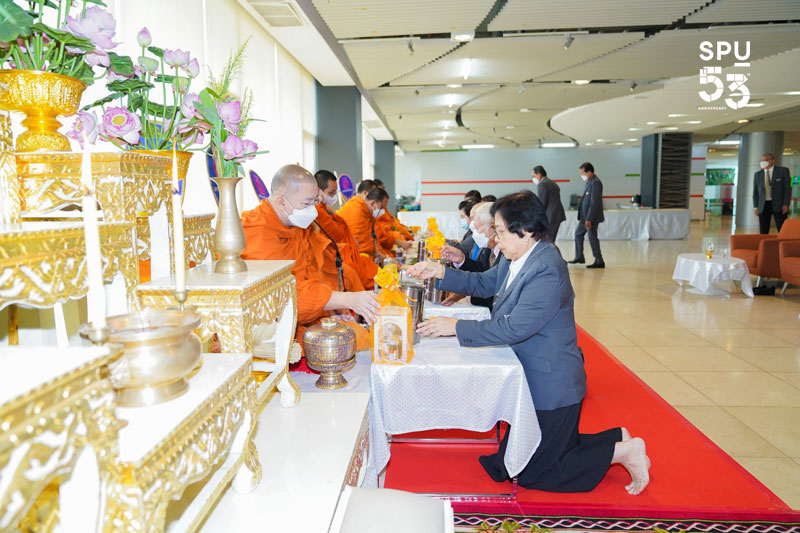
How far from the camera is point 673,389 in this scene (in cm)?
355

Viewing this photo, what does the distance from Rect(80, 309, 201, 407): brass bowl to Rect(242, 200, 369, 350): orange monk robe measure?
131 cm

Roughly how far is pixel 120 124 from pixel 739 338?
5.16 metres

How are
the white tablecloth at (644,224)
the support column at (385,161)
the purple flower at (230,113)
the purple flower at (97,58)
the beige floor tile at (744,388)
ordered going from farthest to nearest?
the support column at (385,161) → the white tablecloth at (644,224) → the beige floor tile at (744,388) → the purple flower at (230,113) → the purple flower at (97,58)

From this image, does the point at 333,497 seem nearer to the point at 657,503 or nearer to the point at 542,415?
the point at 542,415

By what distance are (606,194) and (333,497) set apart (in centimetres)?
2322

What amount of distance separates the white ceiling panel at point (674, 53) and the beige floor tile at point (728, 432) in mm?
5061

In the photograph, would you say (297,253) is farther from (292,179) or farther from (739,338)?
(739,338)

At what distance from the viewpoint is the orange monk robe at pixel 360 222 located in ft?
18.6

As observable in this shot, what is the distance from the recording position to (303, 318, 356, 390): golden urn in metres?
1.95

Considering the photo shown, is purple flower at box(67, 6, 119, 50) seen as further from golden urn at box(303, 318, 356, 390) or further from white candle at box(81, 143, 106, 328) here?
golden urn at box(303, 318, 356, 390)

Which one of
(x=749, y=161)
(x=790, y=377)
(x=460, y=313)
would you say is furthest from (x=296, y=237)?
(x=749, y=161)

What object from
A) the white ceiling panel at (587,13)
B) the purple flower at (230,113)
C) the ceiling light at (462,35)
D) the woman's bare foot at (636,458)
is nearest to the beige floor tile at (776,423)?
the woman's bare foot at (636,458)

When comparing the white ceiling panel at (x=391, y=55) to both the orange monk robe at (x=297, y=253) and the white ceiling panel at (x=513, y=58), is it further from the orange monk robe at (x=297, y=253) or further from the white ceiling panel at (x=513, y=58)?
the orange monk robe at (x=297, y=253)

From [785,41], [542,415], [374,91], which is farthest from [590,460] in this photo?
[374,91]
